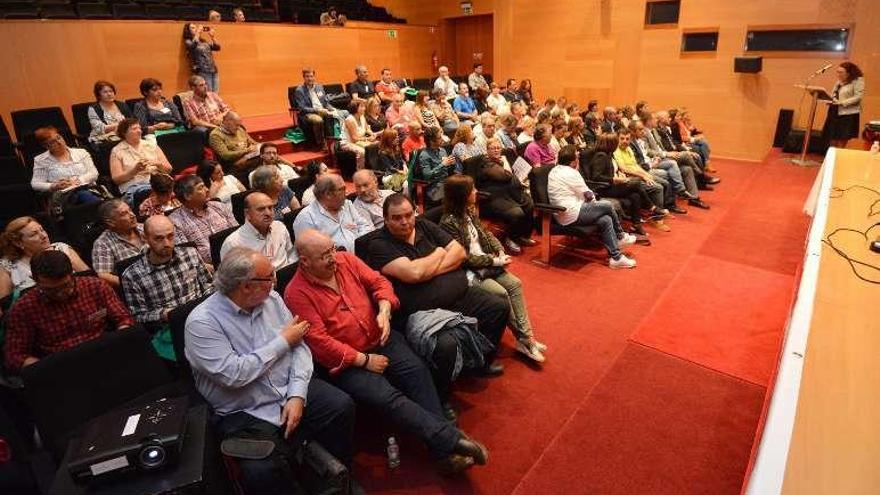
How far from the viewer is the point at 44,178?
4098 millimetres

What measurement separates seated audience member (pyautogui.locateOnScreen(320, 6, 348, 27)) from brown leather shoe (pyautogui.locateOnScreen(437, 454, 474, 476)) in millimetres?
8511

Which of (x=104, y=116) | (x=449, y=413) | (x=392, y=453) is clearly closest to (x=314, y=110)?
(x=104, y=116)

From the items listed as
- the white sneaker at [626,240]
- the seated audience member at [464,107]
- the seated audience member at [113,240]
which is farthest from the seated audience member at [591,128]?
the seated audience member at [113,240]

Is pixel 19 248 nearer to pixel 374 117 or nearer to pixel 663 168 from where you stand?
pixel 374 117

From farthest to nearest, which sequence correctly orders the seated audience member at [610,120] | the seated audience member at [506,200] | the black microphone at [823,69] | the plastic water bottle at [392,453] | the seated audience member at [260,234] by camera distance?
the black microphone at [823,69] → the seated audience member at [610,120] → the seated audience member at [506,200] → the seated audience member at [260,234] → the plastic water bottle at [392,453]

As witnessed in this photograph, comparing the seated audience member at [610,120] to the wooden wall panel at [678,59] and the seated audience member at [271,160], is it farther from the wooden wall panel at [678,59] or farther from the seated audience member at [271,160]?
the seated audience member at [271,160]

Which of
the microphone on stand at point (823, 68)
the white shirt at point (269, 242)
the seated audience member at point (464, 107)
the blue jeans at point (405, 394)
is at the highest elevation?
the microphone on stand at point (823, 68)

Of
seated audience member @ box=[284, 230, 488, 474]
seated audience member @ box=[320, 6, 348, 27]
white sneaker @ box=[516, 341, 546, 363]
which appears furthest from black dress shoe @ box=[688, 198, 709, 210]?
seated audience member @ box=[320, 6, 348, 27]

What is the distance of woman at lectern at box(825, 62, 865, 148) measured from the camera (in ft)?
21.5

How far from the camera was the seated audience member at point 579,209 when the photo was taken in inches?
166

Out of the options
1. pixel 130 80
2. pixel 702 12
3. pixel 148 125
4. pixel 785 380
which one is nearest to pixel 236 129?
pixel 148 125

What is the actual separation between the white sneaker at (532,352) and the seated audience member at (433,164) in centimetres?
208

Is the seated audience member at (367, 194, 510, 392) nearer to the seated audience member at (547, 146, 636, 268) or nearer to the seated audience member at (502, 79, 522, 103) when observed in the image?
the seated audience member at (547, 146, 636, 268)

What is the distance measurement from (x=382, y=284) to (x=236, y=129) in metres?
3.54
